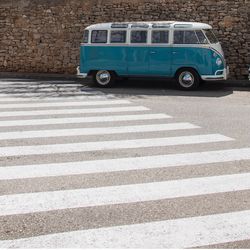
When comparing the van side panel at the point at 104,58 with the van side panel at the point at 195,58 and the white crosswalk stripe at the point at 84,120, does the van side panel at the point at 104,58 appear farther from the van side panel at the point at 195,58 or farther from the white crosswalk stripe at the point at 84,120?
the white crosswalk stripe at the point at 84,120

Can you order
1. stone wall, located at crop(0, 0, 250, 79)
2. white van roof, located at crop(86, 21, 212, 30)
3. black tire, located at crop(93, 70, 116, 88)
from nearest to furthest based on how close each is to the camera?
white van roof, located at crop(86, 21, 212, 30) → black tire, located at crop(93, 70, 116, 88) → stone wall, located at crop(0, 0, 250, 79)

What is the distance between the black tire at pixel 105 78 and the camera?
53.6 feet

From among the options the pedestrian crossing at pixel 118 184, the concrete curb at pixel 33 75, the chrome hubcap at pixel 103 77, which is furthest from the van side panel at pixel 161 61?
the pedestrian crossing at pixel 118 184

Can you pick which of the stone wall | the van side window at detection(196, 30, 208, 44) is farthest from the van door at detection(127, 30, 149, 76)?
the stone wall

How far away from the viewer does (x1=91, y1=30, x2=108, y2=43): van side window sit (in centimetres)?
1609

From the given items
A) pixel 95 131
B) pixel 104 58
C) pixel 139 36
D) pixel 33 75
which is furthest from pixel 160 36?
pixel 95 131

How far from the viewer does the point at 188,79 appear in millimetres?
15578

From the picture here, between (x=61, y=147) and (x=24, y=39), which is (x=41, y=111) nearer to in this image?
(x=61, y=147)

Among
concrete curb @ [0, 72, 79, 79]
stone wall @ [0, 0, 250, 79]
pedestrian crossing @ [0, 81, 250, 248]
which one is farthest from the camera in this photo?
concrete curb @ [0, 72, 79, 79]

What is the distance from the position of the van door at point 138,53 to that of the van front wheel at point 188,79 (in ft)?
3.67

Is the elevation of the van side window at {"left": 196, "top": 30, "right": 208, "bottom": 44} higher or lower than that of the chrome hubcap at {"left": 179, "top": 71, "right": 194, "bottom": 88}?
higher

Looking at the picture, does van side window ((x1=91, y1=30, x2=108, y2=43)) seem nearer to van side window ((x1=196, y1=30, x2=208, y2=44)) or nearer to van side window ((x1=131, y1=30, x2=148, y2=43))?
van side window ((x1=131, y1=30, x2=148, y2=43))

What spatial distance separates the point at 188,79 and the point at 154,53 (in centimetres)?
140

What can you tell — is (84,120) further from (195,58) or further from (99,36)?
(99,36)
